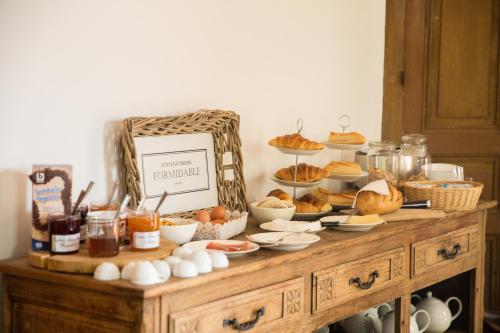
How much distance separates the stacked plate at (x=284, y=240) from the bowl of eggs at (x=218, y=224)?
79 mm

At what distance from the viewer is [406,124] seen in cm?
386

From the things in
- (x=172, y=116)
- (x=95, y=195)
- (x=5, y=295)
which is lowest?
(x=5, y=295)

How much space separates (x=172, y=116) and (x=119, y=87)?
23 cm

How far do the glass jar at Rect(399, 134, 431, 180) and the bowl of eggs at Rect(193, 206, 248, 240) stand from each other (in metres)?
1.10

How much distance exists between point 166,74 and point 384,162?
1.11 metres

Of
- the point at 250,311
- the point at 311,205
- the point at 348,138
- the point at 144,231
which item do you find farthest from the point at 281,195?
the point at 144,231

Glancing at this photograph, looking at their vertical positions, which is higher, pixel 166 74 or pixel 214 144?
pixel 166 74

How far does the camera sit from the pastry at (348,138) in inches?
124

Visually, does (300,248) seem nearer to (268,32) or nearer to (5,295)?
(5,295)

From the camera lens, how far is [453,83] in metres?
3.90

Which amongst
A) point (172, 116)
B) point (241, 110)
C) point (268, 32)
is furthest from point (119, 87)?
point (268, 32)

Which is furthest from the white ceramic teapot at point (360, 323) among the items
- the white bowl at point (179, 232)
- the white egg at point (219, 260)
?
the white egg at point (219, 260)

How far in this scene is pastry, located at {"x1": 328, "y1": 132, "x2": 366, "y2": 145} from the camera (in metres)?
3.14

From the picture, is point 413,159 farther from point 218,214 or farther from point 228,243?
point 228,243
